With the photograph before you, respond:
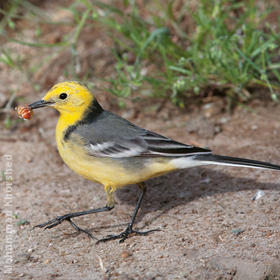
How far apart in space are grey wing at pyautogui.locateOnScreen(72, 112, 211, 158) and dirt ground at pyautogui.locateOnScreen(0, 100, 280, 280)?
2.36ft

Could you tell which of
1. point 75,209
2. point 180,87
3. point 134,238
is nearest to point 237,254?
point 134,238

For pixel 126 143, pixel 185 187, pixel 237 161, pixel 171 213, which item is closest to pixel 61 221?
pixel 126 143

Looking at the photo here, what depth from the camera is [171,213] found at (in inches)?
182

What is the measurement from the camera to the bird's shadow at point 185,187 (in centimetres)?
485

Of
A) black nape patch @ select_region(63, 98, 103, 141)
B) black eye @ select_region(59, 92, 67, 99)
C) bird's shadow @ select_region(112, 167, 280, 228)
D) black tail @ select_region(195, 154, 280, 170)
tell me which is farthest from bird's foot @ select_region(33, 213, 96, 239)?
black tail @ select_region(195, 154, 280, 170)

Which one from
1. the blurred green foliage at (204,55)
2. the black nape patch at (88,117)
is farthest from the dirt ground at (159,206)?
the black nape patch at (88,117)

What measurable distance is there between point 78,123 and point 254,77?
103 inches

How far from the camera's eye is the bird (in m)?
4.29

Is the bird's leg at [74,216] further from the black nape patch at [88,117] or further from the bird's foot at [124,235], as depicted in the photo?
the black nape patch at [88,117]

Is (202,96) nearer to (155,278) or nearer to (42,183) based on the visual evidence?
(42,183)

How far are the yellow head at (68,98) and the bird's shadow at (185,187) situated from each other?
124 cm

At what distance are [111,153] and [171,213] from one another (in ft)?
3.07

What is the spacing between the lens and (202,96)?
6.76 meters

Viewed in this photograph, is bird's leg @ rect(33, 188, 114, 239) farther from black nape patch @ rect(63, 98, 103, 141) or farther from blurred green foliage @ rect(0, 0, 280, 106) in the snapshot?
blurred green foliage @ rect(0, 0, 280, 106)
